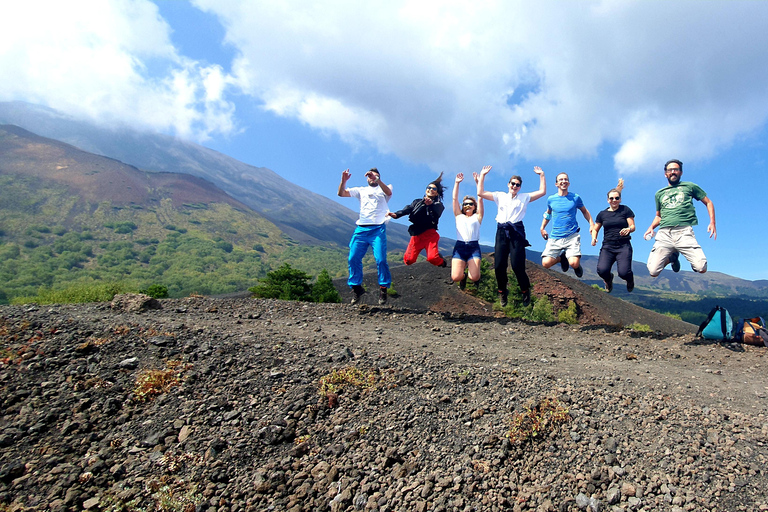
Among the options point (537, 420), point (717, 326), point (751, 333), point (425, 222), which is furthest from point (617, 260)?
point (537, 420)

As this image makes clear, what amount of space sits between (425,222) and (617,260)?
4.11 m

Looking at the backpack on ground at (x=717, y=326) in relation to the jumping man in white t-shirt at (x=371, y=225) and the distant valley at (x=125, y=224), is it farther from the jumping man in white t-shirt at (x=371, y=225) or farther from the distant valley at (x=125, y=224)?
the distant valley at (x=125, y=224)

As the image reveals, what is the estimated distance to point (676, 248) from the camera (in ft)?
23.3

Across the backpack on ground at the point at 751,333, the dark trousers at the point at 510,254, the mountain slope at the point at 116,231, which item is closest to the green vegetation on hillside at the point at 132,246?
the mountain slope at the point at 116,231

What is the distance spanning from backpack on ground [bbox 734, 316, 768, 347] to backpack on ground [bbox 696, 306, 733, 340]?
13cm

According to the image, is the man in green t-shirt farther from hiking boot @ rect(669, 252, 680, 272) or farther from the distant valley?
the distant valley

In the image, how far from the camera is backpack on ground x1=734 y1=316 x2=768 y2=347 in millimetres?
6508

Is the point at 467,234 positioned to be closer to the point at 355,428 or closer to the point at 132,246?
the point at 355,428

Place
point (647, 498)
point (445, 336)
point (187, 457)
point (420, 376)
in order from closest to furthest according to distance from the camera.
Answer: point (647, 498)
point (187, 457)
point (420, 376)
point (445, 336)

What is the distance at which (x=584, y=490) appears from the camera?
2.70 m

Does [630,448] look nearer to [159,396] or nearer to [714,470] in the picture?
[714,470]

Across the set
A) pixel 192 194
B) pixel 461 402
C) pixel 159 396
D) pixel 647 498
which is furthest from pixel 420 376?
pixel 192 194

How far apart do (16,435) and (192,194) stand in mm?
205222

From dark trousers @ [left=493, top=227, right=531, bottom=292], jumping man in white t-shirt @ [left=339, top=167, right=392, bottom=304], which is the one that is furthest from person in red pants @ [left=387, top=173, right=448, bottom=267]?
dark trousers @ [left=493, top=227, right=531, bottom=292]
